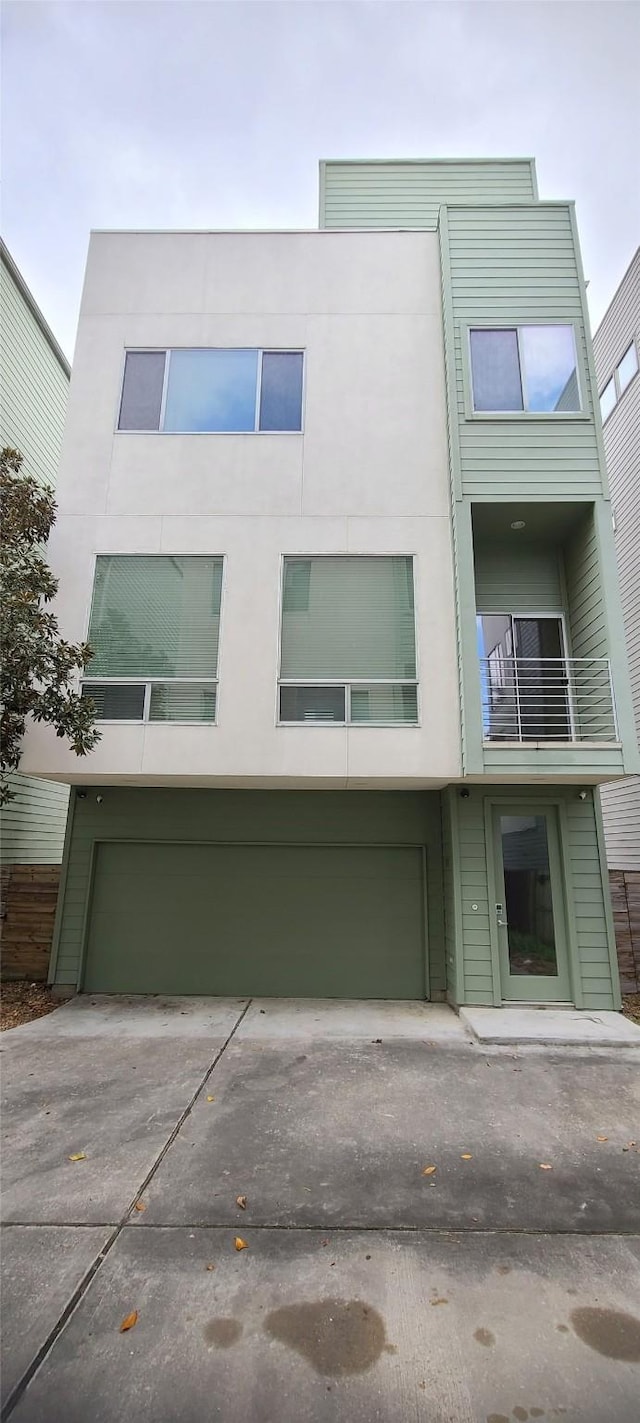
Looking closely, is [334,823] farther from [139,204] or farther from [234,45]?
[234,45]

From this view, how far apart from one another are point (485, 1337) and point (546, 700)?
20.5ft

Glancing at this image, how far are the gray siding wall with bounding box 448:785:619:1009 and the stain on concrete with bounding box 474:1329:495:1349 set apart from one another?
4440mm

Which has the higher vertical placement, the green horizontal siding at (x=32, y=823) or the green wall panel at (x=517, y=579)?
the green wall panel at (x=517, y=579)

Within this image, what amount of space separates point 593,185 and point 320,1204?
1338 centimetres

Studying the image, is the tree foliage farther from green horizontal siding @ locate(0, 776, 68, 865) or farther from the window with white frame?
the window with white frame

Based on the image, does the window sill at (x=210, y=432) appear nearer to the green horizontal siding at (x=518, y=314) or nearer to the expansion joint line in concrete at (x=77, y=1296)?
the green horizontal siding at (x=518, y=314)

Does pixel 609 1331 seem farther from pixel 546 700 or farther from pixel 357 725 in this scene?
pixel 546 700

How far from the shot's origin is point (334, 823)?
24.6ft

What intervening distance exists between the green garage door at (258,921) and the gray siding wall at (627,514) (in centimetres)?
525

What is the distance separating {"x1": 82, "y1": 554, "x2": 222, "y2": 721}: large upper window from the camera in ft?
22.0

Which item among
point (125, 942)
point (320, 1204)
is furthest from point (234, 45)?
point (320, 1204)

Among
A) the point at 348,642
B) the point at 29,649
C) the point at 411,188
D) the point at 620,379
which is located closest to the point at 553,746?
the point at 348,642

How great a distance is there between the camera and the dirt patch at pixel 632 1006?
6.41 m

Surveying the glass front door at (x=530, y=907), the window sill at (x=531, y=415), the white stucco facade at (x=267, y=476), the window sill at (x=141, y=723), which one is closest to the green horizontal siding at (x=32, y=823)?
the window sill at (x=141, y=723)
